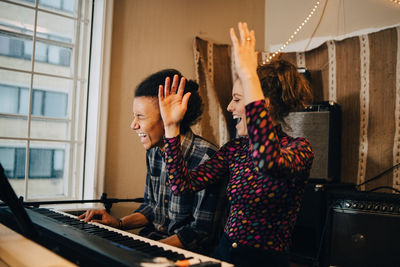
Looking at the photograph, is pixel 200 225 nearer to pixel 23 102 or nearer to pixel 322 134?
pixel 322 134

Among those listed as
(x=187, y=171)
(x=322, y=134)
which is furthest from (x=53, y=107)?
(x=322, y=134)

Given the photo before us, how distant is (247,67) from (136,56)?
1806mm

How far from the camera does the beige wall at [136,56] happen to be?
2.75 metres

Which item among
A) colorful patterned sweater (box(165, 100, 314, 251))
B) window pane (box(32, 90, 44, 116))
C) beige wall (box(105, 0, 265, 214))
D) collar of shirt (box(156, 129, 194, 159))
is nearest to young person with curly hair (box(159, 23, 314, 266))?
colorful patterned sweater (box(165, 100, 314, 251))

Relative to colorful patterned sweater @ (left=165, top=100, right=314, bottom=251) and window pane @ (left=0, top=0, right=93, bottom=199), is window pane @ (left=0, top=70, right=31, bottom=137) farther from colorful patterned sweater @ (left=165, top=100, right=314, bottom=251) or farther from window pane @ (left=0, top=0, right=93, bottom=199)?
colorful patterned sweater @ (left=165, top=100, right=314, bottom=251)

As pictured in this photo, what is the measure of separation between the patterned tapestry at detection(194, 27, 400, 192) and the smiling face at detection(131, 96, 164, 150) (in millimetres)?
1218

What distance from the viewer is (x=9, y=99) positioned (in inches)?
97.6

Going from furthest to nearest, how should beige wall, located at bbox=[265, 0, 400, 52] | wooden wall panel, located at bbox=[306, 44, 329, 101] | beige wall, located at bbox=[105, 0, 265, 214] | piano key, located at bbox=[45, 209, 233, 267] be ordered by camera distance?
1. wooden wall panel, located at bbox=[306, 44, 329, 101]
2. beige wall, located at bbox=[265, 0, 400, 52]
3. beige wall, located at bbox=[105, 0, 265, 214]
4. piano key, located at bbox=[45, 209, 233, 267]

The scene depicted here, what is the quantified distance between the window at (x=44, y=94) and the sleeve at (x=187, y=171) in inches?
51.6

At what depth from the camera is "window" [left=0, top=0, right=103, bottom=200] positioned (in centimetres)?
249

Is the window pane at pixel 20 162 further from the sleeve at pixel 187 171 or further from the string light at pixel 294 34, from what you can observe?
the string light at pixel 294 34

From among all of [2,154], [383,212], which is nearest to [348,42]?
[383,212]

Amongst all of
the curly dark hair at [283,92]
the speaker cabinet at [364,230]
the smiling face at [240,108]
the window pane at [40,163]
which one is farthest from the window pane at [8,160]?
the speaker cabinet at [364,230]

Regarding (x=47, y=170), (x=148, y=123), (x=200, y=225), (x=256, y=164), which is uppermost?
(x=148, y=123)
